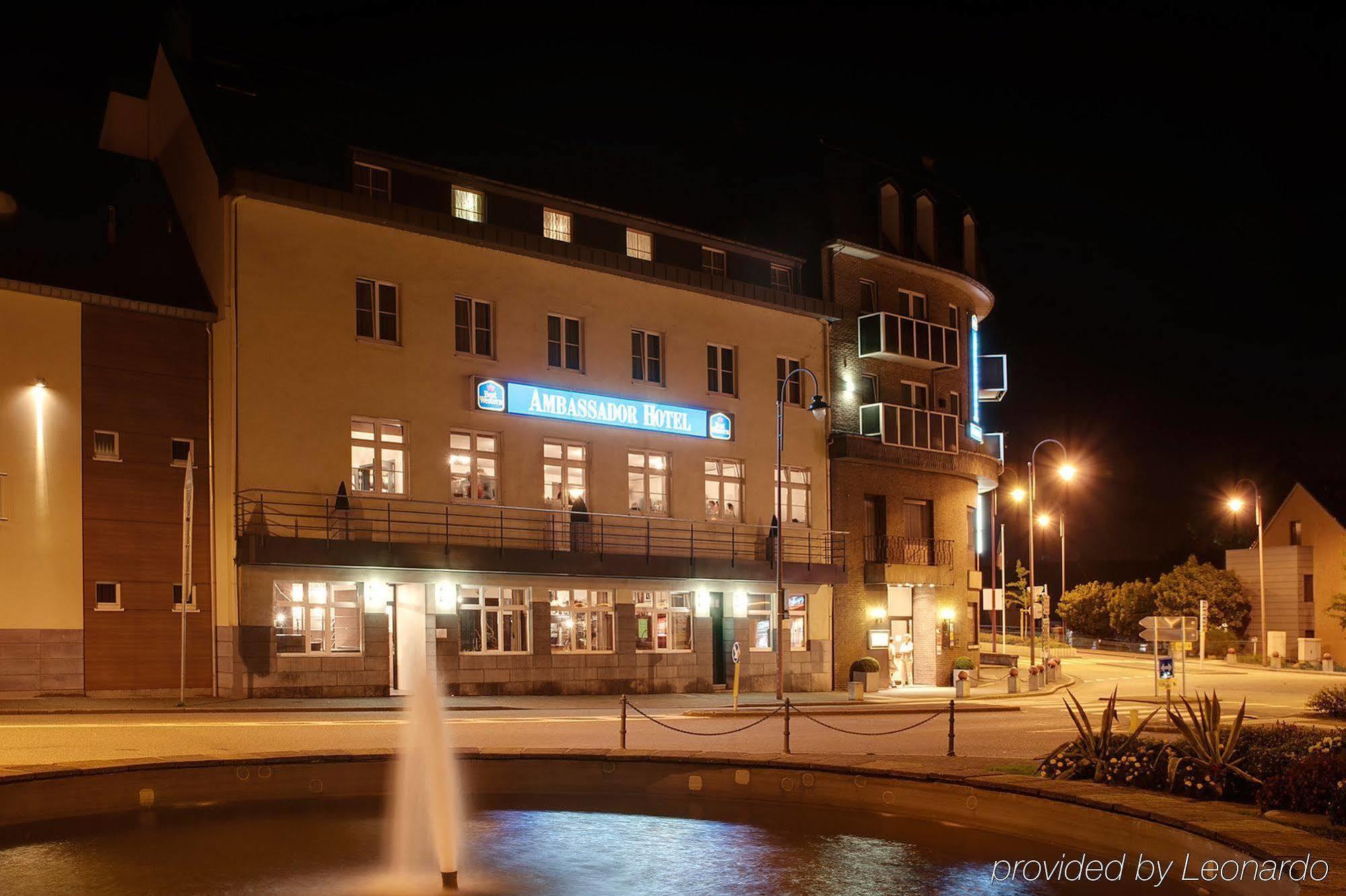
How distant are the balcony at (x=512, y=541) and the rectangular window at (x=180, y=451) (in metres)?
1.80

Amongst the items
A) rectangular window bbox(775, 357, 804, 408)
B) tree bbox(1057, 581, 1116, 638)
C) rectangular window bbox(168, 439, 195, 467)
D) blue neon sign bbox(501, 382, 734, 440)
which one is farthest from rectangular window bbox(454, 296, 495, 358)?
tree bbox(1057, 581, 1116, 638)

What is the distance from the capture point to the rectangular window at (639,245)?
135ft

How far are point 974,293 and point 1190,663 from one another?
88.0 feet

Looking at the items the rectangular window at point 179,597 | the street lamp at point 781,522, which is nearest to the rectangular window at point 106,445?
the rectangular window at point 179,597

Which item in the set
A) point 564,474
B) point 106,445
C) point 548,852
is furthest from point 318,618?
point 548,852

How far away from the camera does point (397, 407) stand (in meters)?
35.0

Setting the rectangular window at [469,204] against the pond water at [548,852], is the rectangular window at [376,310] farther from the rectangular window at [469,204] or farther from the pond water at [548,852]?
the pond water at [548,852]

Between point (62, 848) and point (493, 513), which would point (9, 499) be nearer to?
point (493, 513)

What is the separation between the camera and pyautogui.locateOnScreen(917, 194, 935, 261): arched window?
1959 inches

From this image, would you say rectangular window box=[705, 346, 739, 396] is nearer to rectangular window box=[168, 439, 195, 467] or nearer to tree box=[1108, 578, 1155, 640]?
rectangular window box=[168, 439, 195, 467]

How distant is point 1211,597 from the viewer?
86.1 m

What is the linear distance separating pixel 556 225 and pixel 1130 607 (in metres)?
67.1

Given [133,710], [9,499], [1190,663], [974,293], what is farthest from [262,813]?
[1190,663]

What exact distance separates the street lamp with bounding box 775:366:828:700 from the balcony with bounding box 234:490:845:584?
1.14 meters
